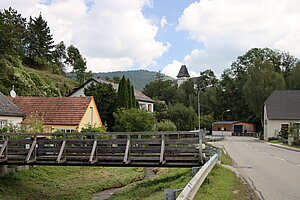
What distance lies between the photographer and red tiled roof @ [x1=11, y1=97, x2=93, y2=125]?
27125 millimetres

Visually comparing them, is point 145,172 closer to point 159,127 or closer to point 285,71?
point 159,127

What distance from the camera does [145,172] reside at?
868 inches

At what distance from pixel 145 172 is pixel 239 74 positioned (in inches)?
2297

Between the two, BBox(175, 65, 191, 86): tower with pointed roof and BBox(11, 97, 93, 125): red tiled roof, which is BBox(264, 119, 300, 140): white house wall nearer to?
BBox(11, 97, 93, 125): red tiled roof

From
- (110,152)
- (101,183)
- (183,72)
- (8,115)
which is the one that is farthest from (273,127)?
(183,72)

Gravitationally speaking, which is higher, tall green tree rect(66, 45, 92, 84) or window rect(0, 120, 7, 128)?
Result: tall green tree rect(66, 45, 92, 84)

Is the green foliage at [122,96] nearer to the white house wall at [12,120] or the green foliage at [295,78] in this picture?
the white house wall at [12,120]

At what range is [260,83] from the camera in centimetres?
5544

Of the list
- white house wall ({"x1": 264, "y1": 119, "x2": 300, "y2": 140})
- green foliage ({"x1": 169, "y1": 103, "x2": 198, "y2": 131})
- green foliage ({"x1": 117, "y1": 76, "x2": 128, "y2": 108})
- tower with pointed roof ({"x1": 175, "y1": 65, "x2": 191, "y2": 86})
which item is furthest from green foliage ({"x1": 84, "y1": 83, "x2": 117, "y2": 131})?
tower with pointed roof ({"x1": 175, "y1": 65, "x2": 191, "y2": 86})

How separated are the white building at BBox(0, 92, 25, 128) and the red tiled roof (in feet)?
6.66

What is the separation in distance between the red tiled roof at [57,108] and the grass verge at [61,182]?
22.7 ft

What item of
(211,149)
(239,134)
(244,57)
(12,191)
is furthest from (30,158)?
(244,57)

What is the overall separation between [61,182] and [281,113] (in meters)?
36.9

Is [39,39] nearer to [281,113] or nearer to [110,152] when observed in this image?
[281,113]
